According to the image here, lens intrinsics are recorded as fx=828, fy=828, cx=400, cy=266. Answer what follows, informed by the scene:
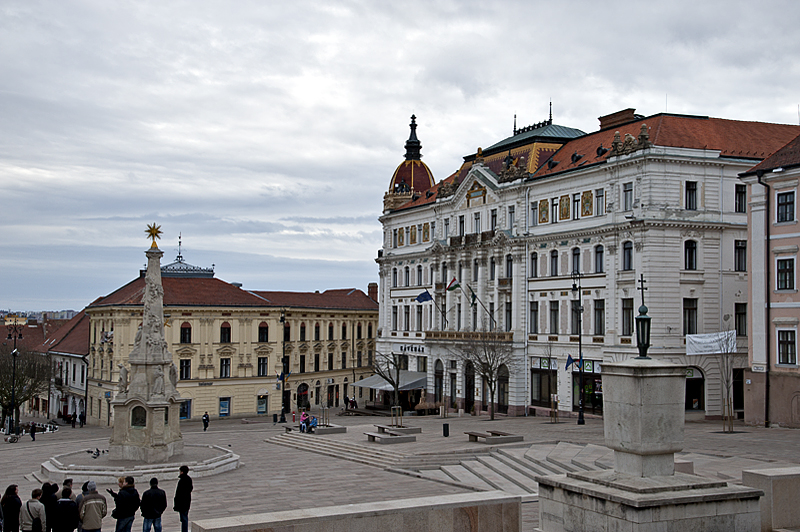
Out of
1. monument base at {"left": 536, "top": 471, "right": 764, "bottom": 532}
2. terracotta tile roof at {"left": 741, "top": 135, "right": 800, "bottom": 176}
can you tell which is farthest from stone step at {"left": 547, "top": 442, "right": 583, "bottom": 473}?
terracotta tile roof at {"left": 741, "top": 135, "right": 800, "bottom": 176}

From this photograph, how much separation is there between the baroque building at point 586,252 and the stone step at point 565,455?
9799 mm

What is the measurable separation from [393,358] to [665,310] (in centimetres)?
2859

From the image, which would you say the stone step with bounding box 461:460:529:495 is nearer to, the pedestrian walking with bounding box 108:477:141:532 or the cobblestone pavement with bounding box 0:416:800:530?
the cobblestone pavement with bounding box 0:416:800:530

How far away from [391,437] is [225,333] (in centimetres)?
3449

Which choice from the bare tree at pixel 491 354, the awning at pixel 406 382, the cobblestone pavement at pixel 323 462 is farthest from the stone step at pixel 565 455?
the awning at pixel 406 382

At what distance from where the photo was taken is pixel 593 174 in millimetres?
50688

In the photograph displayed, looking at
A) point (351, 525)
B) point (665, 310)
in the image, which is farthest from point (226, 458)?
point (665, 310)

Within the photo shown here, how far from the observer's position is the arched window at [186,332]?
66.9 m

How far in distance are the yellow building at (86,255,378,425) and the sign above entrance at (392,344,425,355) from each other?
7765 mm

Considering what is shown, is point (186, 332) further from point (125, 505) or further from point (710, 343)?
point (125, 505)

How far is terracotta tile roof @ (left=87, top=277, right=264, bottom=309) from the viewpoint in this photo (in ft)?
219

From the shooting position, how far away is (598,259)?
50531 millimetres

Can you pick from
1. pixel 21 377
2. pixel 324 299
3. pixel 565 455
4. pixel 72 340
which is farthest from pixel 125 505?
pixel 72 340

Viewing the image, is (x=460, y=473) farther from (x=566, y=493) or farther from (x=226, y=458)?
(x=566, y=493)
